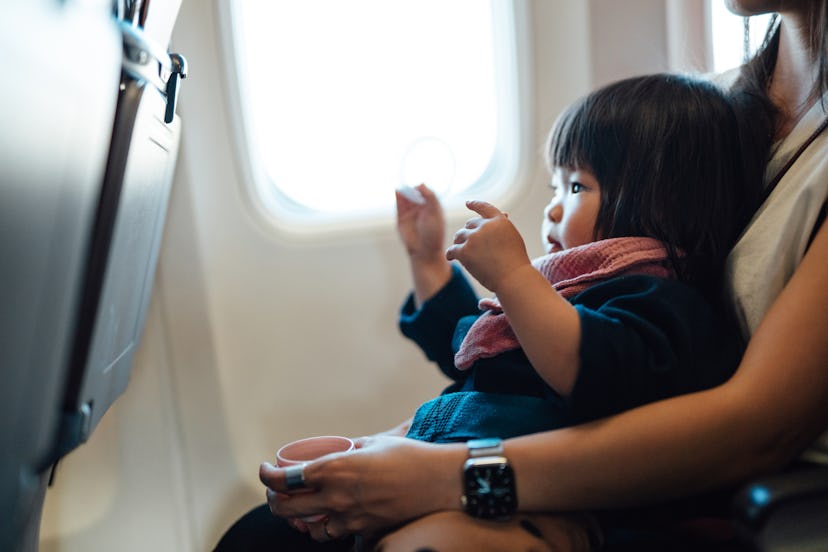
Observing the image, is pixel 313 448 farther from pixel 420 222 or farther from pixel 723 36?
pixel 723 36

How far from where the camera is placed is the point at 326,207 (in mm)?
1668

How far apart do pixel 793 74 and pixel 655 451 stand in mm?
615

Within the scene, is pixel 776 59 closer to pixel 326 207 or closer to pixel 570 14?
pixel 570 14

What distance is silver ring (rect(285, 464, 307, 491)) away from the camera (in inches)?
34.9

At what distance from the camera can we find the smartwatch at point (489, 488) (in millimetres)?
827

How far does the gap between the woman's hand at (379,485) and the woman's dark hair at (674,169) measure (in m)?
0.41

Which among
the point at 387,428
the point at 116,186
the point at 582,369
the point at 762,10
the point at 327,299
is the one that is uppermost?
the point at 762,10

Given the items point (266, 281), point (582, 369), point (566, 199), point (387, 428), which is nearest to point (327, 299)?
point (266, 281)

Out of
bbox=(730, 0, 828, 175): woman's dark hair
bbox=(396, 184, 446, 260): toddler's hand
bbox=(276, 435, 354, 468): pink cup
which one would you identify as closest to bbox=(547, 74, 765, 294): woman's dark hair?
bbox=(730, 0, 828, 175): woman's dark hair

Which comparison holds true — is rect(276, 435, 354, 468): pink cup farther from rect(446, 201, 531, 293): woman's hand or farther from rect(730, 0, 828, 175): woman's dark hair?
rect(730, 0, 828, 175): woman's dark hair

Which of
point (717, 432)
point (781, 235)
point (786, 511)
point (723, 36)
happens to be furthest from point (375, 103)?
point (786, 511)

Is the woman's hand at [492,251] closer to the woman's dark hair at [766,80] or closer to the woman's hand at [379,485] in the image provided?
the woman's hand at [379,485]

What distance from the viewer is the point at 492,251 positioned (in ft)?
2.96

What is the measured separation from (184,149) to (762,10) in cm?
107
